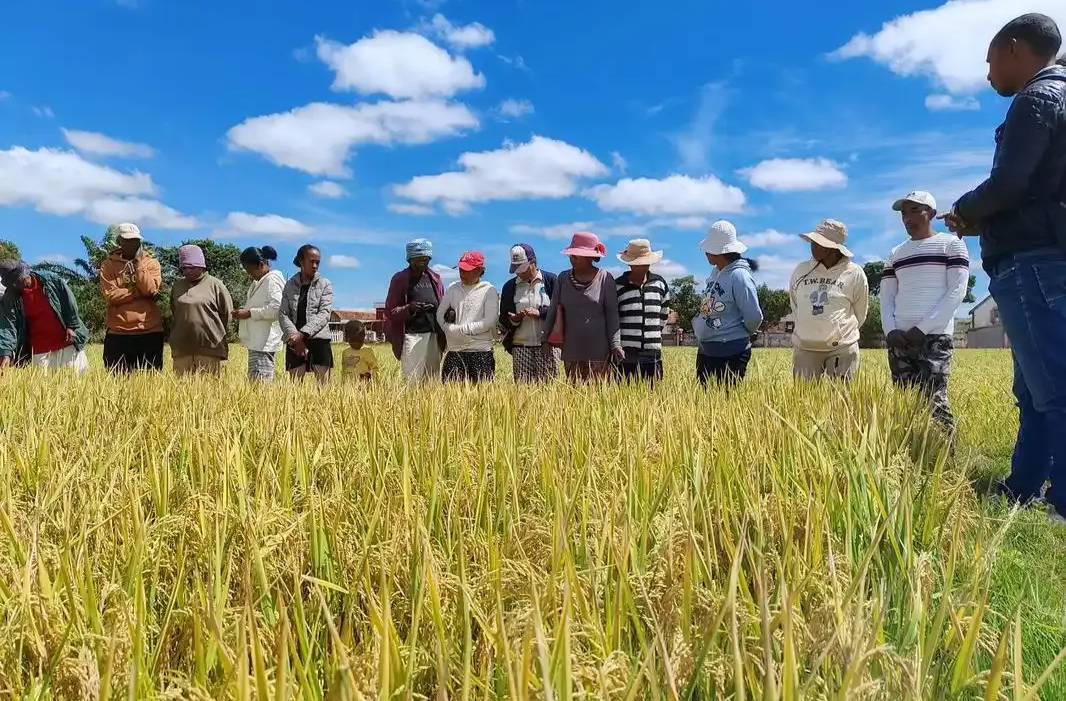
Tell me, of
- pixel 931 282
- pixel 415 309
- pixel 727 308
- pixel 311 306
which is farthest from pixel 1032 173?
pixel 311 306

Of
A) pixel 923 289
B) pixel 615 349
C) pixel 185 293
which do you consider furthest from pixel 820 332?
pixel 185 293

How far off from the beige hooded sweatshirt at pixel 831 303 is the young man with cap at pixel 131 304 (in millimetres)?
4495

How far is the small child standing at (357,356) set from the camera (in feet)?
17.7

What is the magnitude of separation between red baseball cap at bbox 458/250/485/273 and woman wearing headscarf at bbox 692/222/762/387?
1.58m

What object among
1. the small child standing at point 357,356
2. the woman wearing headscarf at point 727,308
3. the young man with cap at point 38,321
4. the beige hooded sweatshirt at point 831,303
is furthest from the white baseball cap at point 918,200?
the young man with cap at point 38,321

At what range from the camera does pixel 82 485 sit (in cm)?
179

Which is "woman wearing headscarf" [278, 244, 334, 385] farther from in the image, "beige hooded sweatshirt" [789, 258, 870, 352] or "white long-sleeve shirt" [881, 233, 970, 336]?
"white long-sleeve shirt" [881, 233, 970, 336]

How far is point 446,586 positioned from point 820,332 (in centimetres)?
351

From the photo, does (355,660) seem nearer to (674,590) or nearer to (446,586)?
(446,586)

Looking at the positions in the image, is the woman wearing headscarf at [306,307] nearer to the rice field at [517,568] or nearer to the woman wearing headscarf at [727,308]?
the rice field at [517,568]

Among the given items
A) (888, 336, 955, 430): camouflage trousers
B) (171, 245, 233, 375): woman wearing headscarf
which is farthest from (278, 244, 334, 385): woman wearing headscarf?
(888, 336, 955, 430): camouflage trousers

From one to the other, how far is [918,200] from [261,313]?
459 cm

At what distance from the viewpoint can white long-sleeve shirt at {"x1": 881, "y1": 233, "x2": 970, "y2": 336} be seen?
365 centimetres

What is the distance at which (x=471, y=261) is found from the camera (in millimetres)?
4938
